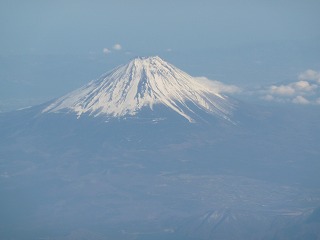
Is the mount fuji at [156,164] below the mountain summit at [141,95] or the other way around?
below

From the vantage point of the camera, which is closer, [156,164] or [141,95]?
[156,164]

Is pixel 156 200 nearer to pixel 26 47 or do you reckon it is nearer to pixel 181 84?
pixel 181 84

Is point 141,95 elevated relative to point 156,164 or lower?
elevated

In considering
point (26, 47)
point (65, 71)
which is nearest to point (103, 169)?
point (65, 71)

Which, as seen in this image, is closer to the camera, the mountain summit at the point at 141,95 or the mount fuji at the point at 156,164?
the mount fuji at the point at 156,164
